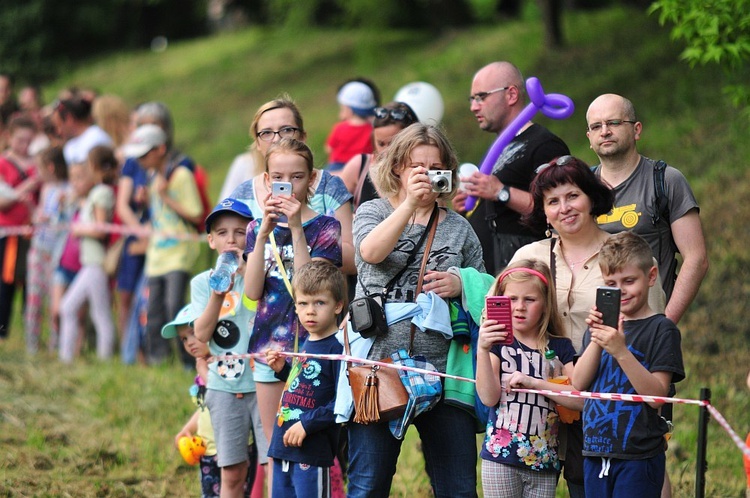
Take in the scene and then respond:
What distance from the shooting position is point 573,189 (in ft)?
15.8

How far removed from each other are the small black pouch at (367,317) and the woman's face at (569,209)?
2.89 ft

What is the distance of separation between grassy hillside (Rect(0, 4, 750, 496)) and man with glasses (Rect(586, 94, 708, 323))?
5.15 ft

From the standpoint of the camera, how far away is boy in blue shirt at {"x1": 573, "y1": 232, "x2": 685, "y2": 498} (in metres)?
4.32

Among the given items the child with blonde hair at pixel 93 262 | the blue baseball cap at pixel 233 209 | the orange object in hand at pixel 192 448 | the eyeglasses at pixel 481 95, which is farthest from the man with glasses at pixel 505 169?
the child with blonde hair at pixel 93 262

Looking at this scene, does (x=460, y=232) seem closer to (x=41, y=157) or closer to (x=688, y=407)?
(x=688, y=407)

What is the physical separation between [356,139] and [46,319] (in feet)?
21.2

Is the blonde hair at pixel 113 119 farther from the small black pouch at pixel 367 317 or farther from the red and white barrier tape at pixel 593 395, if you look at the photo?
the small black pouch at pixel 367 317

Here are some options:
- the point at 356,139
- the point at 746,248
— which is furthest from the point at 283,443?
the point at 746,248

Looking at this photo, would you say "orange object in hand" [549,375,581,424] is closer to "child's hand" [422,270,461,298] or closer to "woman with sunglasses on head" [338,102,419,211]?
"child's hand" [422,270,461,298]

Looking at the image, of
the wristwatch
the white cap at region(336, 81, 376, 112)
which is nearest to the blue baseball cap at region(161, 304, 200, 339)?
the wristwatch

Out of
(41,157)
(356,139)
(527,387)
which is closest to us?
(527,387)

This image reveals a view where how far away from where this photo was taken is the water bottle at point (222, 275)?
17.9 feet

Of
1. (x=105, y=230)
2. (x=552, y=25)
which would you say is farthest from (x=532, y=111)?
(x=552, y=25)

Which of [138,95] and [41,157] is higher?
[138,95]
